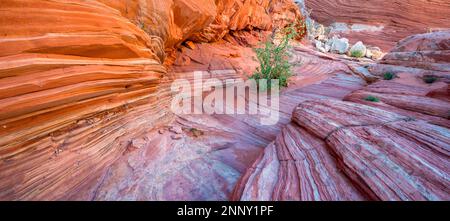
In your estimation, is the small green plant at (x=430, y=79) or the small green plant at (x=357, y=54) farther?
the small green plant at (x=357, y=54)

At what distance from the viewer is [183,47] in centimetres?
723

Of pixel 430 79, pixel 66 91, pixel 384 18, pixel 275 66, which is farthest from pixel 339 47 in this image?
pixel 66 91

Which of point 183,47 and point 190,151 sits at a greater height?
point 183,47

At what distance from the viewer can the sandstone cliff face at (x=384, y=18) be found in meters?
17.4

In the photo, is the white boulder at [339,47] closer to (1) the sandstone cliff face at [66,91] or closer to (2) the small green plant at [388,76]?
(2) the small green plant at [388,76]

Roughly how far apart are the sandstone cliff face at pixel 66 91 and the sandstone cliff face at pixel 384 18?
62.8 ft

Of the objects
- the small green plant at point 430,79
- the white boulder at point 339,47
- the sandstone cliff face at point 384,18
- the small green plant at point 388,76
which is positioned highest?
the sandstone cliff face at point 384,18

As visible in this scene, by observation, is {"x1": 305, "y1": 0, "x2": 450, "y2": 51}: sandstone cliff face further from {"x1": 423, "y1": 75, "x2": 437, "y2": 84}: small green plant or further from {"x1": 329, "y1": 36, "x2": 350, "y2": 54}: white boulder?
{"x1": 423, "y1": 75, "x2": 437, "y2": 84}: small green plant

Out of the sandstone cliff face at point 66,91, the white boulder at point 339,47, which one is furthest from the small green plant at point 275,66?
the white boulder at point 339,47

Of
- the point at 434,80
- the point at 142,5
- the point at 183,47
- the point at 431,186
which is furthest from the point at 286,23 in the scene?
the point at 431,186

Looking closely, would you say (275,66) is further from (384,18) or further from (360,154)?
(384,18)

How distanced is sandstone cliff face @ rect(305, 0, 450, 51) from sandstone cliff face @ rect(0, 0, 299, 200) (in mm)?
19146
